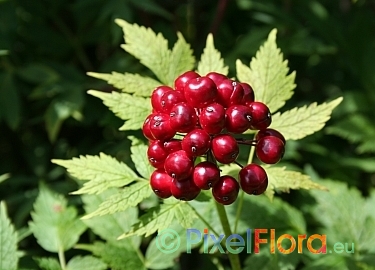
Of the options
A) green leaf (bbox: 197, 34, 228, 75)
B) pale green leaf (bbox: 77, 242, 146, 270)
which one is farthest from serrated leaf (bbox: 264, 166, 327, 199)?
pale green leaf (bbox: 77, 242, 146, 270)

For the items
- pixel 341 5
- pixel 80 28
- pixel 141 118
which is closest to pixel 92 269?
pixel 141 118

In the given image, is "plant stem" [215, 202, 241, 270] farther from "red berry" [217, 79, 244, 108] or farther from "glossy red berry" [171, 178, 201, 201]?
"red berry" [217, 79, 244, 108]

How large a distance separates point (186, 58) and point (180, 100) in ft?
1.10

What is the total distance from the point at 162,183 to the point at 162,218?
94mm

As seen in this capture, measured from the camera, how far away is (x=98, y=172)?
1411mm

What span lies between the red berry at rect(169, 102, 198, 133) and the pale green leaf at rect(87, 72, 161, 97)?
0.98ft

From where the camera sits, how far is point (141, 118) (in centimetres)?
148

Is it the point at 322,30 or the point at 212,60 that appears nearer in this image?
the point at 212,60

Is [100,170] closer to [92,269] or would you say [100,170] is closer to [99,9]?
[92,269]

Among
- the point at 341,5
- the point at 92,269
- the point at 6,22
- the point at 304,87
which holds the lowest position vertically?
the point at 92,269

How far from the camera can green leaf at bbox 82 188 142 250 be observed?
1.67 meters

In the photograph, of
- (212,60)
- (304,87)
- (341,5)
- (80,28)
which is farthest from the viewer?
(341,5)

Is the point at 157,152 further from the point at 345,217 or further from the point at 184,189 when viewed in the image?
the point at 345,217

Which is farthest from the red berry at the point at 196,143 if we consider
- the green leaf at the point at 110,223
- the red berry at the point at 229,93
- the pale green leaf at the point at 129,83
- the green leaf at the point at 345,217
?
the green leaf at the point at 345,217
